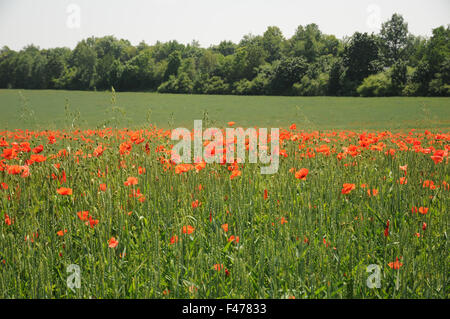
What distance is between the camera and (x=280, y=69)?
50625 mm

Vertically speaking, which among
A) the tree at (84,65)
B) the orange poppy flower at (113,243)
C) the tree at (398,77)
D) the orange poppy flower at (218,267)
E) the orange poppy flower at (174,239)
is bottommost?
the orange poppy flower at (218,267)

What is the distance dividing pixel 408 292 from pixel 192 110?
30252mm

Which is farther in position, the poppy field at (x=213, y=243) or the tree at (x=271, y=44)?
the tree at (x=271, y=44)

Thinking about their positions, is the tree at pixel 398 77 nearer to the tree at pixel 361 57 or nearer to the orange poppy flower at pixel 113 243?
the tree at pixel 361 57

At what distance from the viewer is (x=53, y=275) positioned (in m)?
2.54

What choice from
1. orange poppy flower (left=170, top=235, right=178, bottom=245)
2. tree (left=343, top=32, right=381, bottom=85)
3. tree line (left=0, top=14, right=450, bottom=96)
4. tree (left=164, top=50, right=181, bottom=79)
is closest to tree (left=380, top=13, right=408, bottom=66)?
tree line (left=0, top=14, right=450, bottom=96)

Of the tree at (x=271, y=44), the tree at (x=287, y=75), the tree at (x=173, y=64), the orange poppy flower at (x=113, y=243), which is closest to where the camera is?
the orange poppy flower at (x=113, y=243)

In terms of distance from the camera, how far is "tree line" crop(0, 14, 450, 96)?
126ft

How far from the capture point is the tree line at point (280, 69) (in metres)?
38.3

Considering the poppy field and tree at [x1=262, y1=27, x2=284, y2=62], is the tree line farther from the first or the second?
the poppy field

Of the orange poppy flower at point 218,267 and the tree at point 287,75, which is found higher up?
the tree at point 287,75

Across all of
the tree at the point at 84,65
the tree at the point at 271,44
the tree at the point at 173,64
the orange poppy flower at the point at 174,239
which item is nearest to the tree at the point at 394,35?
the tree at the point at 271,44

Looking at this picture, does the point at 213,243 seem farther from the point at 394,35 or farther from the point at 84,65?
the point at 394,35

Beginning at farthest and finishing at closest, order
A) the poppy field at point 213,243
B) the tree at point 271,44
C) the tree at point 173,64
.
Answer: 1. the tree at point 271,44
2. the tree at point 173,64
3. the poppy field at point 213,243
